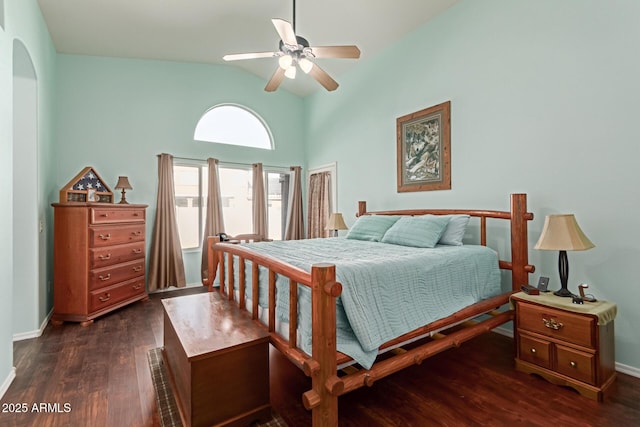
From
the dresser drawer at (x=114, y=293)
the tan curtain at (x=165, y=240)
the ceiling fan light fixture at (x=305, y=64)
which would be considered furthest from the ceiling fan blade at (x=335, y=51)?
the dresser drawer at (x=114, y=293)

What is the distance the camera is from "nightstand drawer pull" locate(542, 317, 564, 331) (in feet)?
6.86

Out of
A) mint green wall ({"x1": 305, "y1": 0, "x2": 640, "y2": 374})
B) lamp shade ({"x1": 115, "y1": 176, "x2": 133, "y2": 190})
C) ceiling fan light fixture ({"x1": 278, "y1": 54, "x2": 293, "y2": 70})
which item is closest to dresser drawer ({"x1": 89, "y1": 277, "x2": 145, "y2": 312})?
lamp shade ({"x1": 115, "y1": 176, "x2": 133, "y2": 190})

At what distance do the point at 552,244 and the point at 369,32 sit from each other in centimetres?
320

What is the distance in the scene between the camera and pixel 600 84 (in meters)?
2.34

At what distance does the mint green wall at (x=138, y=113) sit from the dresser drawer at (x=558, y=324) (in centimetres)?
437

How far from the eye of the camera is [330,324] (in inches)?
59.5

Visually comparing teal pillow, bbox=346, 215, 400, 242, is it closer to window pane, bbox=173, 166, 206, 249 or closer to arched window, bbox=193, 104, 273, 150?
window pane, bbox=173, 166, 206, 249

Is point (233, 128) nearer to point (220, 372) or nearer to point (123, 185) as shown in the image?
point (123, 185)

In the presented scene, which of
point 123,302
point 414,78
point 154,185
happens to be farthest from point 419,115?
point 123,302

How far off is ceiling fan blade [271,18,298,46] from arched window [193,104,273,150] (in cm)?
290

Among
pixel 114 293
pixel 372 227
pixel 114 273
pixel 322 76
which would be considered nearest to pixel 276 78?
pixel 322 76

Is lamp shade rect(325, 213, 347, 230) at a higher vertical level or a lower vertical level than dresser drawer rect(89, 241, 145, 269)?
higher

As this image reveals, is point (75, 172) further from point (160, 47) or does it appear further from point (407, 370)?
point (407, 370)

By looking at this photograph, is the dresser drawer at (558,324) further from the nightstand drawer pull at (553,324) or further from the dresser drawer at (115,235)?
the dresser drawer at (115,235)
